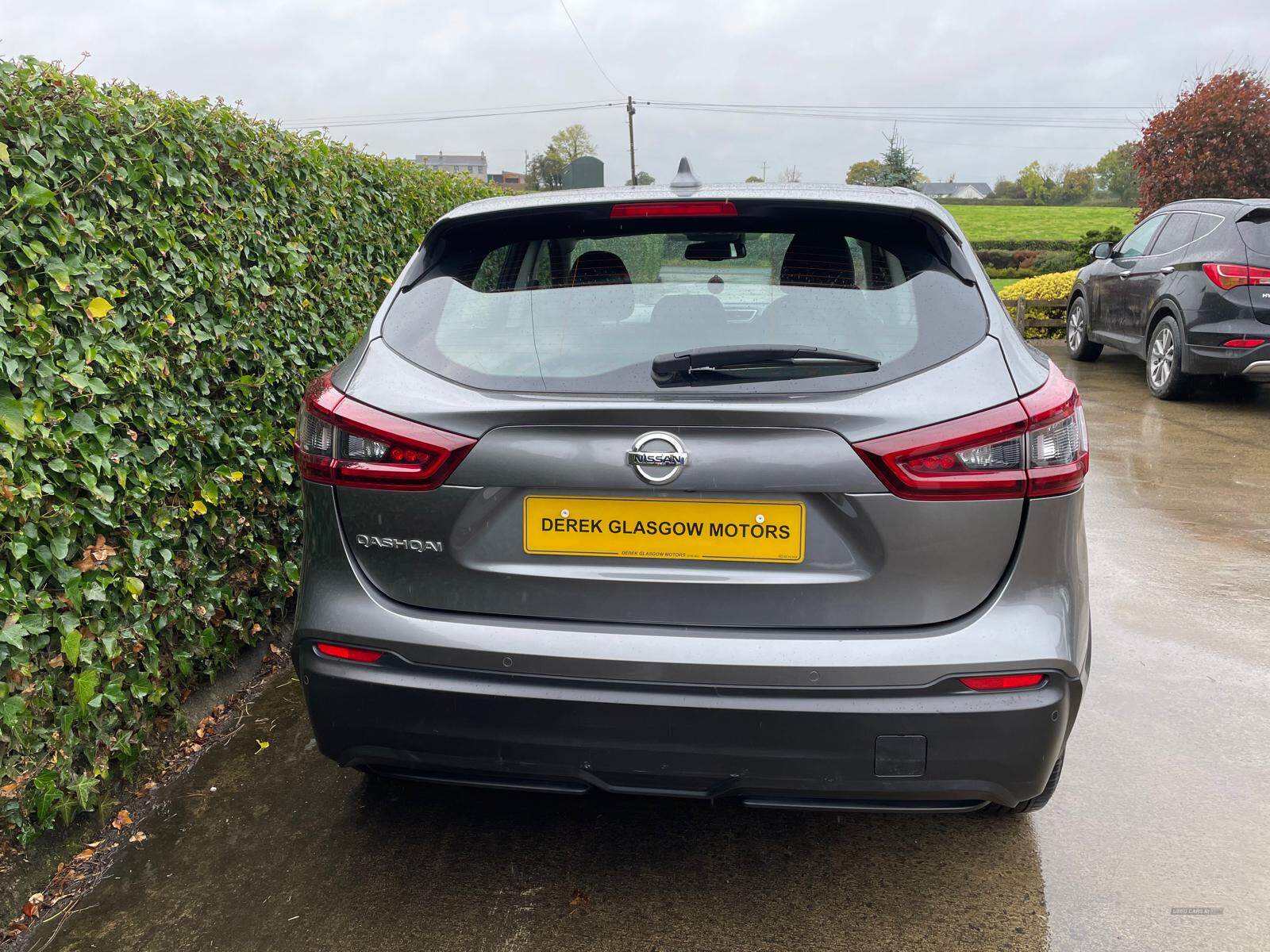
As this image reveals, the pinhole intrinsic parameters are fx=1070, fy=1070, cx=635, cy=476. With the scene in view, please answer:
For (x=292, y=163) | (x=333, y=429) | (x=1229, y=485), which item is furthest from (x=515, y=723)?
(x=1229, y=485)

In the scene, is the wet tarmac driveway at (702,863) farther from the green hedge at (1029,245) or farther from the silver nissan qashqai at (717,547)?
the green hedge at (1029,245)

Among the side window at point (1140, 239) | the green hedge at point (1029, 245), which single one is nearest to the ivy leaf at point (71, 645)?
the side window at point (1140, 239)

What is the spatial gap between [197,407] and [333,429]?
1.45 m

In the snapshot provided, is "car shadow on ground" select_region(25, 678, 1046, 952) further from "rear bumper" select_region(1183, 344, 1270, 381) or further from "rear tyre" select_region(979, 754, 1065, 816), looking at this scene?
"rear bumper" select_region(1183, 344, 1270, 381)

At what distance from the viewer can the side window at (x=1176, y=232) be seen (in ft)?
31.9

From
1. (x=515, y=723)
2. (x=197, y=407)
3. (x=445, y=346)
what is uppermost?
(x=445, y=346)

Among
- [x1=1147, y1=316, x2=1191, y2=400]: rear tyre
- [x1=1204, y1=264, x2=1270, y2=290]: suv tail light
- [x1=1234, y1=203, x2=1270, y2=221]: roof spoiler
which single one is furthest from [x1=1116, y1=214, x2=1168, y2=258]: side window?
[x1=1204, y1=264, x2=1270, y2=290]: suv tail light

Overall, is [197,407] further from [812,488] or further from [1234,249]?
[1234,249]

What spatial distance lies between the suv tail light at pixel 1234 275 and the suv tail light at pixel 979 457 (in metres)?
7.86

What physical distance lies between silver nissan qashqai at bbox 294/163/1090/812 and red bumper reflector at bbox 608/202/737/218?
0.20 metres

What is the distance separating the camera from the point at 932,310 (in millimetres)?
2418

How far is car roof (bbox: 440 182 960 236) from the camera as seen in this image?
255cm

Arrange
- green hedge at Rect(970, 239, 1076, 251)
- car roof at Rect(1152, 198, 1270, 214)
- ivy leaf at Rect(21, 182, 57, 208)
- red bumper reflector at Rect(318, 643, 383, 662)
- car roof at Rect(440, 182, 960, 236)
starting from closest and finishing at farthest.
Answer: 1. red bumper reflector at Rect(318, 643, 383, 662)
2. car roof at Rect(440, 182, 960, 236)
3. ivy leaf at Rect(21, 182, 57, 208)
4. car roof at Rect(1152, 198, 1270, 214)
5. green hedge at Rect(970, 239, 1076, 251)

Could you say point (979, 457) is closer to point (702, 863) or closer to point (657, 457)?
point (657, 457)
